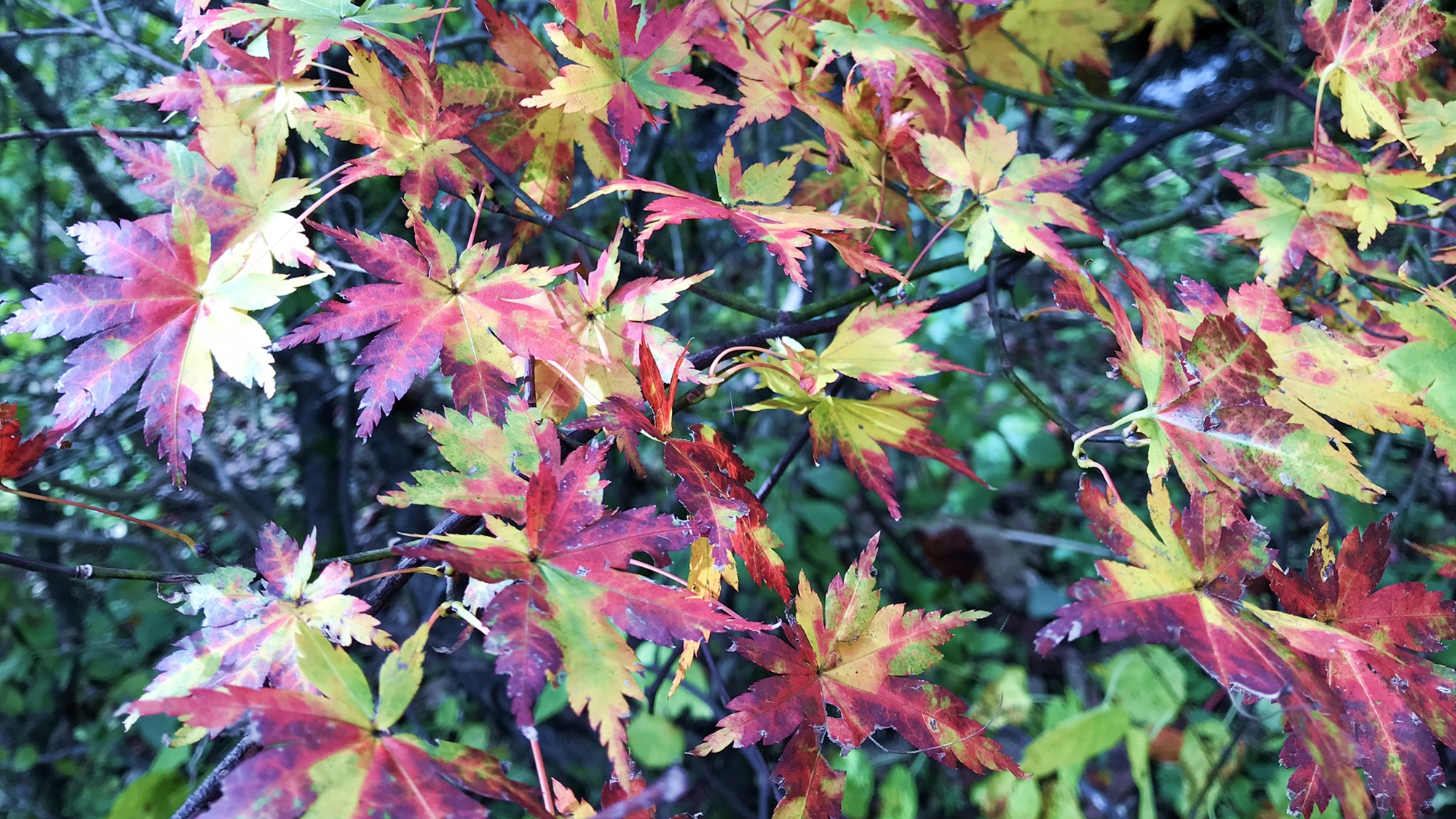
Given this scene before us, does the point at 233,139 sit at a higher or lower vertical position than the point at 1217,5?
higher

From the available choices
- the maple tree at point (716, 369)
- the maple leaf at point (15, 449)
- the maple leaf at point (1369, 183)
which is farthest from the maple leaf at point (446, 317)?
the maple leaf at point (1369, 183)

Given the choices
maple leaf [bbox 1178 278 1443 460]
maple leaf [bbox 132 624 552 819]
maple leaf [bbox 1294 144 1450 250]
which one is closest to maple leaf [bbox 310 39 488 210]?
maple leaf [bbox 132 624 552 819]

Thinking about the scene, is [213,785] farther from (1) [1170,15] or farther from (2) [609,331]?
(1) [1170,15]

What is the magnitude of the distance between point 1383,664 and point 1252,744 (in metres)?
1.58

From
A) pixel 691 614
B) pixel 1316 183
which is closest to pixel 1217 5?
pixel 1316 183

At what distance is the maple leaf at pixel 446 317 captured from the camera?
740 mm

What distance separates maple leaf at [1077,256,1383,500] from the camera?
2.27 feet

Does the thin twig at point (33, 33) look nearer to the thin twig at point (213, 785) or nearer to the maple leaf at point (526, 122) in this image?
the maple leaf at point (526, 122)

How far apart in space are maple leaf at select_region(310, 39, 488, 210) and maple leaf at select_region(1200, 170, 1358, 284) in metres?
1.00

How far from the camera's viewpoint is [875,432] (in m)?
0.92

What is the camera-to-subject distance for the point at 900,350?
868 millimetres

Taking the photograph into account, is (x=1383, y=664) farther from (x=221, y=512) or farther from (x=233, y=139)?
(x=221, y=512)

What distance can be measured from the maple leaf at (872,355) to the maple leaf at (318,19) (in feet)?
1.77

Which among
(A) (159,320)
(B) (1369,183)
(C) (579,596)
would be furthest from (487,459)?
(B) (1369,183)
